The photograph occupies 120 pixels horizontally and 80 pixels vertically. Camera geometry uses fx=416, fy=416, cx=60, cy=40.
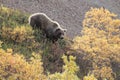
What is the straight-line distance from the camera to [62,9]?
91.2 ft

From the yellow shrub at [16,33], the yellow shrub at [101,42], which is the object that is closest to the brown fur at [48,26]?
the yellow shrub at [16,33]

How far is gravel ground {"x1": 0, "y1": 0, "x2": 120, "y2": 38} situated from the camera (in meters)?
24.2

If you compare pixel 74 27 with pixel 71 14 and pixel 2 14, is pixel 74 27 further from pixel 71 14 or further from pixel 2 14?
pixel 2 14

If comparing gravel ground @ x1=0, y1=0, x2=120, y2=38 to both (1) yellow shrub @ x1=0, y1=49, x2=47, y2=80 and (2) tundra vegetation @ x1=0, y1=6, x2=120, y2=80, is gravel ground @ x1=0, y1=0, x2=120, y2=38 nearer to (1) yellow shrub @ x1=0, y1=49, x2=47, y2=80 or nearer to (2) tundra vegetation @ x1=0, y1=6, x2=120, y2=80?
(2) tundra vegetation @ x1=0, y1=6, x2=120, y2=80

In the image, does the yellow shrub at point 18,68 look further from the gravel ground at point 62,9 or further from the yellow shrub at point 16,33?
the gravel ground at point 62,9

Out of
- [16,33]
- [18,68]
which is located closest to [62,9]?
[16,33]

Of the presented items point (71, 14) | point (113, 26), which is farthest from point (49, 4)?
point (113, 26)

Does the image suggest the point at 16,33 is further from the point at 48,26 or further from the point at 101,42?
the point at 101,42

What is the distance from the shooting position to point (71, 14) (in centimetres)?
2798

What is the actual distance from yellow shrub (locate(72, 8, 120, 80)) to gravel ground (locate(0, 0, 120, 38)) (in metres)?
7.10

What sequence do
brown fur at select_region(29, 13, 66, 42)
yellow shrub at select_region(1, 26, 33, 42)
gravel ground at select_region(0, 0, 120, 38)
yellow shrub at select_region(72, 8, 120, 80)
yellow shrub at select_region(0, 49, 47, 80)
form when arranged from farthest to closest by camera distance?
gravel ground at select_region(0, 0, 120, 38), brown fur at select_region(29, 13, 66, 42), yellow shrub at select_region(1, 26, 33, 42), yellow shrub at select_region(72, 8, 120, 80), yellow shrub at select_region(0, 49, 47, 80)

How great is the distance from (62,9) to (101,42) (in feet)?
40.8

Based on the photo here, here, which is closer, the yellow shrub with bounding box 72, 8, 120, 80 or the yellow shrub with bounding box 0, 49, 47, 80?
the yellow shrub with bounding box 0, 49, 47, 80

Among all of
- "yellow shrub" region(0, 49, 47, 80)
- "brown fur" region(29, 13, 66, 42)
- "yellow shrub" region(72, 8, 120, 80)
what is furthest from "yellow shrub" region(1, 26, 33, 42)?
"yellow shrub" region(0, 49, 47, 80)
